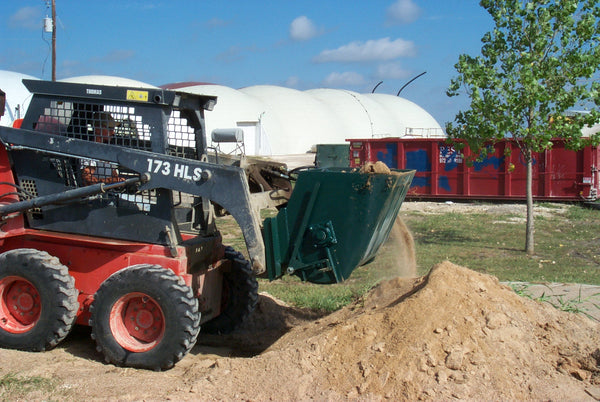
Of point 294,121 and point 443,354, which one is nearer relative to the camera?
point 443,354

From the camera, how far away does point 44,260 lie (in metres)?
5.68

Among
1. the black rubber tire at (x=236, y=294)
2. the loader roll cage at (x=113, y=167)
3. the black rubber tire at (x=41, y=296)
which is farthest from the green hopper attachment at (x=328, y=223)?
the black rubber tire at (x=41, y=296)

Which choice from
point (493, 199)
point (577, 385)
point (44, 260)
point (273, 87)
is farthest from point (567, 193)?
point (273, 87)

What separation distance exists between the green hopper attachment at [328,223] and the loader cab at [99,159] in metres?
1.00

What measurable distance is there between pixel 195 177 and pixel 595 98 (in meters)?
8.68

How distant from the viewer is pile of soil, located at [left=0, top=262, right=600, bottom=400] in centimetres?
457

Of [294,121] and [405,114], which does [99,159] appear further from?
[405,114]

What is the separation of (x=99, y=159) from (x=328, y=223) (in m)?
2.19

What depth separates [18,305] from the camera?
5891mm

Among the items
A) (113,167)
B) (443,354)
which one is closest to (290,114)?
(113,167)

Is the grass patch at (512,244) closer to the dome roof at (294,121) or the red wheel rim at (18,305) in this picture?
the red wheel rim at (18,305)

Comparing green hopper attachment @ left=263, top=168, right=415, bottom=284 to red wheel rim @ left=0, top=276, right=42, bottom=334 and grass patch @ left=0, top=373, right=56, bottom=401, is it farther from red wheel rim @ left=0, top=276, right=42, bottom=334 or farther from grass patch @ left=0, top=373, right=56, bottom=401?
red wheel rim @ left=0, top=276, right=42, bottom=334

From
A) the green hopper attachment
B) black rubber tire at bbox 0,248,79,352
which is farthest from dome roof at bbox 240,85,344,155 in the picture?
black rubber tire at bbox 0,248,79,352

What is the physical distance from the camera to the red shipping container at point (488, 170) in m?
19.2
